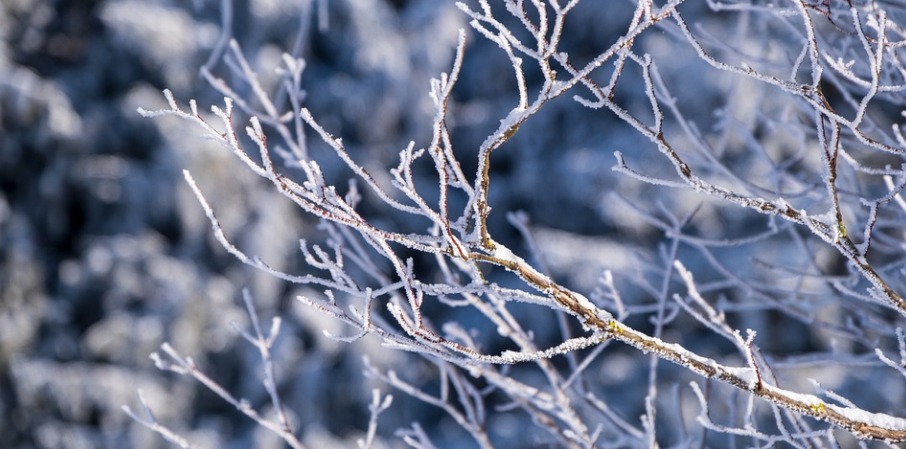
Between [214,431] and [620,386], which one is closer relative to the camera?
[620,386]

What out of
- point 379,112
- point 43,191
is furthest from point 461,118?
point 43,191

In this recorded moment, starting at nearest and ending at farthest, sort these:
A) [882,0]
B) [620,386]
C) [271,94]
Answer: [882,0]
[620,386]
[271,94]

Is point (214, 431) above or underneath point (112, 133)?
underneath

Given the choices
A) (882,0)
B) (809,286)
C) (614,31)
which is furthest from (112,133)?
(882,0)

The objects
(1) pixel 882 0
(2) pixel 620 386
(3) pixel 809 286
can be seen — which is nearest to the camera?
(1) pixel 882 0

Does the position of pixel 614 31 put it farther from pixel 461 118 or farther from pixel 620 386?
pixel 620 386

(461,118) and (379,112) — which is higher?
(461,118)

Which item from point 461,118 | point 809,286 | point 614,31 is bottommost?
point 461,118

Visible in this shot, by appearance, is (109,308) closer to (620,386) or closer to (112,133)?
(112,133)

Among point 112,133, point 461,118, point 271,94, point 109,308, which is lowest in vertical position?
point 109,308
